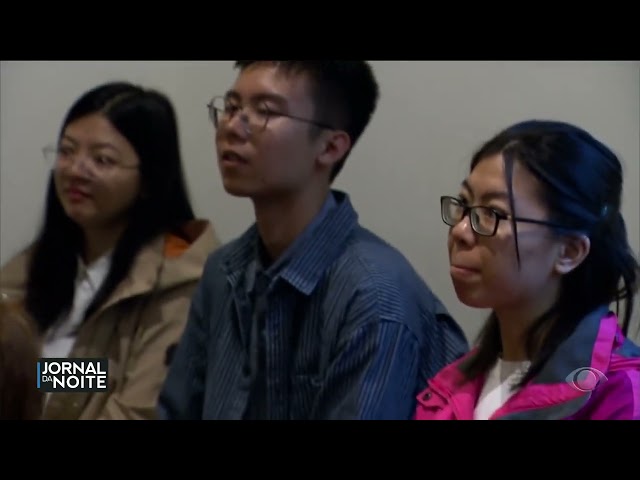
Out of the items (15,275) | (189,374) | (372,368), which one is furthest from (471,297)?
(15,275)

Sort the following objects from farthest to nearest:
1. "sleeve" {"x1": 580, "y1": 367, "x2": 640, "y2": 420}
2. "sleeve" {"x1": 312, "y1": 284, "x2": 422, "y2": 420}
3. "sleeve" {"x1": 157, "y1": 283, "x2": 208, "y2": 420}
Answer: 1. "sleeve" {"x1": 157, "y1": 283, "x2": 208, "y2": 420}
2. "sleeve" {"x1": 312, "y1": 284, "x2": 422, "y2": 420}
3. "sleeve" {"x1": 580, "y1": 367, "x2": 640, "y2": 420}

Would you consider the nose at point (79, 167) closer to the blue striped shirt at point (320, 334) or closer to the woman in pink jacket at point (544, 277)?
the blue striped shirt at point (320, 334)

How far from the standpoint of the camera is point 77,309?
1099 millimetres

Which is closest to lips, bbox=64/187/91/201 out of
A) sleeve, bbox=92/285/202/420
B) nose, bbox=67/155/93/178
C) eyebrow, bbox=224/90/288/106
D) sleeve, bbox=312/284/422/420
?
nose, bbox=67/155/93/178

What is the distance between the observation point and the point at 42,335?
1077mm

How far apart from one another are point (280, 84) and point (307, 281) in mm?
230

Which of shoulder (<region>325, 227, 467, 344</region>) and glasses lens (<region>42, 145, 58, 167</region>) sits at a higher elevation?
glasses lens (<region>42, 145, 58, 167</region>)

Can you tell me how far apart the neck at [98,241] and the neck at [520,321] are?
20.0 inches

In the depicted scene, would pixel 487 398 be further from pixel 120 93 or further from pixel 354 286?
pixel 120 93

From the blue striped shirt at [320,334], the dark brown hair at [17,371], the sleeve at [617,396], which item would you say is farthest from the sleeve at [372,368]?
the dark brown hair at [17,371]

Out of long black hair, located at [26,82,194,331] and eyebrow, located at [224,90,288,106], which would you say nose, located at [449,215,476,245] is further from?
long black hair, located at [26,82,194,331]

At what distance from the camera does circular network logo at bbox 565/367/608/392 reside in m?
0.82

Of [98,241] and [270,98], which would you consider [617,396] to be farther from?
[98,241]
